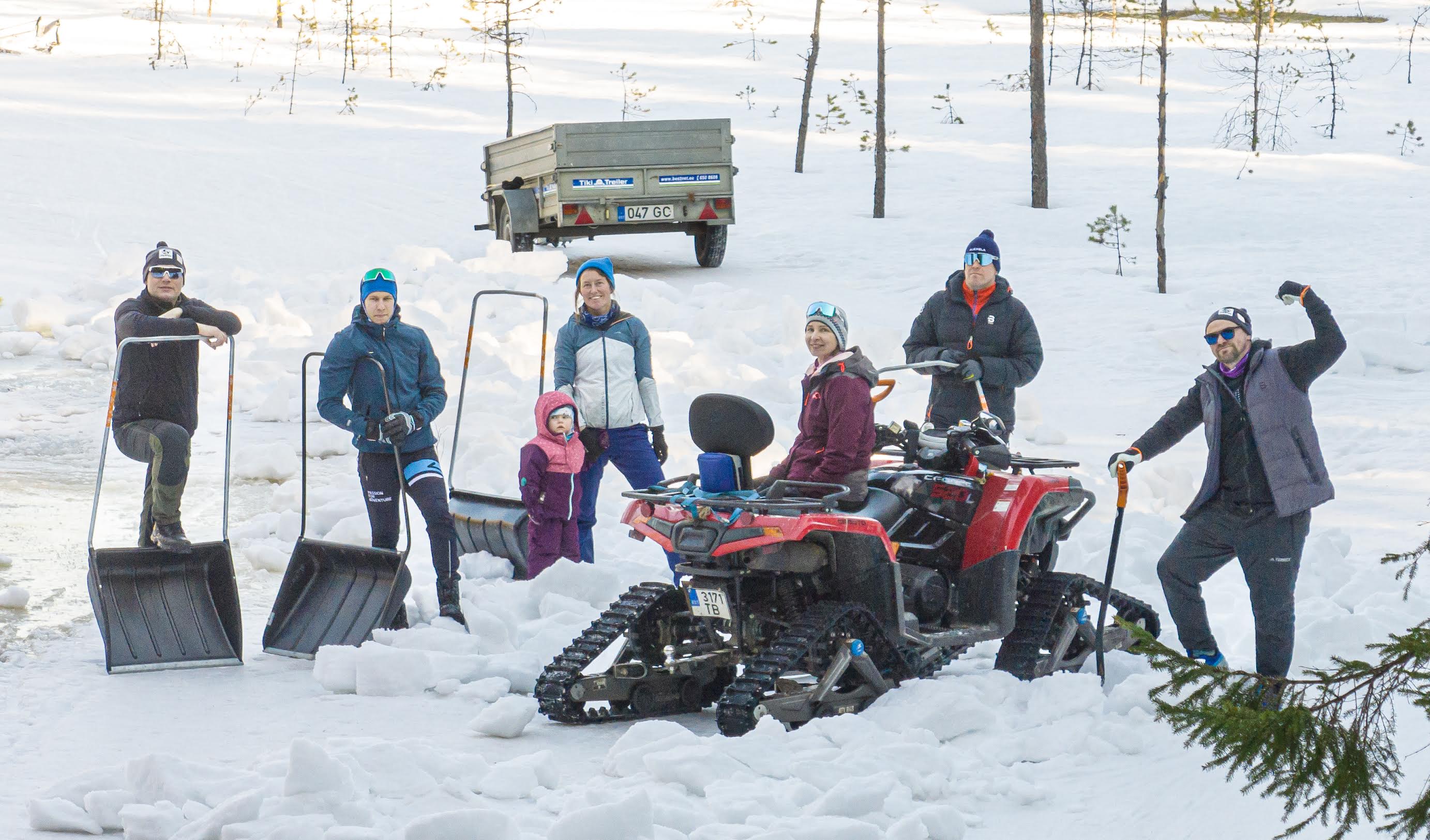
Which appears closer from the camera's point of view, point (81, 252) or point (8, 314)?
point (8, 314)

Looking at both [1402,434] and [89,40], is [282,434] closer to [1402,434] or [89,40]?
[1402,434]

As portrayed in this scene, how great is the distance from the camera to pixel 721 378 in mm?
11641

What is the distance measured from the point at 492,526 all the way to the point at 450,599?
1.32 metres

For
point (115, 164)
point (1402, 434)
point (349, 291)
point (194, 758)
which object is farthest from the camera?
point (115, 164)

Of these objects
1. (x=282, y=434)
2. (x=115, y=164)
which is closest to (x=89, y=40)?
(x=115, y=164)

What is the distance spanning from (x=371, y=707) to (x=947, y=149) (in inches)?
879

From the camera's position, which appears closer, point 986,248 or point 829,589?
point 829,589

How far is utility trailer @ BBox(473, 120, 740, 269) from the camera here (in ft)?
61.0

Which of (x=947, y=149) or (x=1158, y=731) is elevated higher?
(x=947, y=149)

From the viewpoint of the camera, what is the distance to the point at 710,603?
579 centimetres

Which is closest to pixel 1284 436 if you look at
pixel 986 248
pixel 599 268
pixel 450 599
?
pixel 986 248

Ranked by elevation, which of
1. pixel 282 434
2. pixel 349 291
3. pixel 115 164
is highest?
pixel 115 164

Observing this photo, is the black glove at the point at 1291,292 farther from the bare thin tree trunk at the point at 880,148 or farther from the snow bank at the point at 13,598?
the bare thin tree trunk at the point at 880,148

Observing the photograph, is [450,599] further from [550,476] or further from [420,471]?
[550,476]
